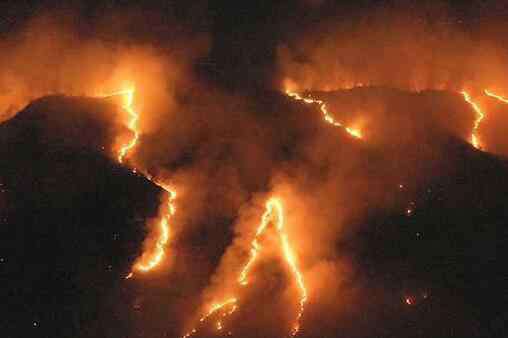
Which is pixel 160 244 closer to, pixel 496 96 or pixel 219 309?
pixel 219 309

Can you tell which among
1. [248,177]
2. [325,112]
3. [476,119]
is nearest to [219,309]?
[248,177]

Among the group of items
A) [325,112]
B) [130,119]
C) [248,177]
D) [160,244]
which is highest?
[325,112]

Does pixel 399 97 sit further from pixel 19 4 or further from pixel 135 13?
pixel 19 4

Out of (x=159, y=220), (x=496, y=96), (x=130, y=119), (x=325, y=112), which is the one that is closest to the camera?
(x=159, y=220)

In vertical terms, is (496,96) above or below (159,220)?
above

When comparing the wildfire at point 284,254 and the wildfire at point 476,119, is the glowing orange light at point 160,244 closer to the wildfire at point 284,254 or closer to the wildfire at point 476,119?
the wildfire at point 284,254

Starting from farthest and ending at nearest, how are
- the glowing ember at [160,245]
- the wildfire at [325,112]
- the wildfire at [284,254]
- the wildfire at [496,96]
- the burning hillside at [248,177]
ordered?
the wildfire at [496,96] → the wildfire at [325,112] → the glowing ember at [160,245] → the burning hillside at [248,177] → the wildfire at [284,254]

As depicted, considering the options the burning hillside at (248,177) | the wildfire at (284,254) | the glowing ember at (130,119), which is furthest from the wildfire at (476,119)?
the glowing ember at (130,119)

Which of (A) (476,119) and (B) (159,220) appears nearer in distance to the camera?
(B) (159,220)
